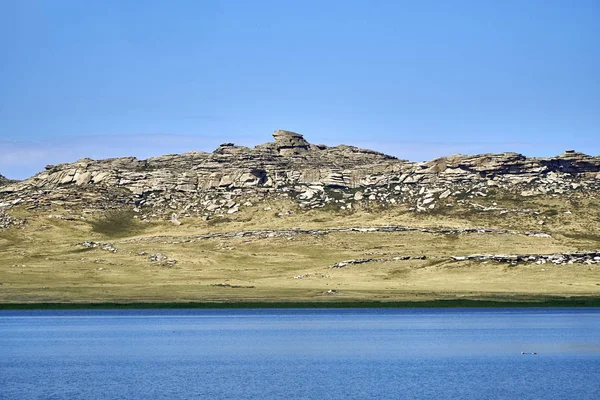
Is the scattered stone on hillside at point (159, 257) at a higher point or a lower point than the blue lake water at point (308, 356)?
higher

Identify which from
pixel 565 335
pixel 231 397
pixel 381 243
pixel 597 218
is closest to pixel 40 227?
pixel 381 243

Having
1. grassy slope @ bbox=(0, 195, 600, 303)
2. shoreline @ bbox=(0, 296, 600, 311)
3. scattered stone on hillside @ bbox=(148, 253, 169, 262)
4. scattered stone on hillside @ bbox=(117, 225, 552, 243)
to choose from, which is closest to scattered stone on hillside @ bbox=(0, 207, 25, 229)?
grassy slope @ bbox=(0, 195, 600, 303)

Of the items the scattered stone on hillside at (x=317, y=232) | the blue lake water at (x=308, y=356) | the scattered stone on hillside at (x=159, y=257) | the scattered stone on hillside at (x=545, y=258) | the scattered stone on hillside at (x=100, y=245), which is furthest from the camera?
the scattered stone on hillside at (x=100, y=245)

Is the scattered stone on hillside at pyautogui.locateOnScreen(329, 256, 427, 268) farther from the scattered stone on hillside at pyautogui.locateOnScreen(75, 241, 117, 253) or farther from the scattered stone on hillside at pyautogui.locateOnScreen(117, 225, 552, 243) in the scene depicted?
the scattered stone on hillside at pyautogui.locateOnScreen(75, 241, 117, 253)

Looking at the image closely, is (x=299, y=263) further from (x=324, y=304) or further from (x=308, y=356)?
(x=308, y=356)

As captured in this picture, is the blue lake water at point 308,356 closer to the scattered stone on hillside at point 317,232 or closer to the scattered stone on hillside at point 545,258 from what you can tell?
the scattered stone on hillside at point 545,258

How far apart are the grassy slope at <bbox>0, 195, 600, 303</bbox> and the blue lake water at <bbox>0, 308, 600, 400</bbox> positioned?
1645 cm

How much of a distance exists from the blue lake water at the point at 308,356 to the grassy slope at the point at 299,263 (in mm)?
Result: 16453

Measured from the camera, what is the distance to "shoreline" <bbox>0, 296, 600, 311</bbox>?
106875 millimetres

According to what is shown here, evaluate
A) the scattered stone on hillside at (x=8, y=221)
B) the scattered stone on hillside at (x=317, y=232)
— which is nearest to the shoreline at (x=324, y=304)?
the scattered stone on hillside at (x=317, y=232)

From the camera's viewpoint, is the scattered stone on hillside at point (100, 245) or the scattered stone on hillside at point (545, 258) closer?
the scattered stone on hillside at point (545, 258)

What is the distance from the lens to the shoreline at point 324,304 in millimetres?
106875

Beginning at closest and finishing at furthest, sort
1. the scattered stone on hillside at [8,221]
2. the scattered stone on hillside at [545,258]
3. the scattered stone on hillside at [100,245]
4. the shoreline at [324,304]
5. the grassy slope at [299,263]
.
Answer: the shoreline at [324,304]
the grassy slope at [299,263]
the scattered stone on hillside at [545,258]
the scattered stone on hillside at [100,245]
the scattered stone on hillside at [8,221]

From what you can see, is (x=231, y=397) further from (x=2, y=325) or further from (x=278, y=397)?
(x=2, y=325)
